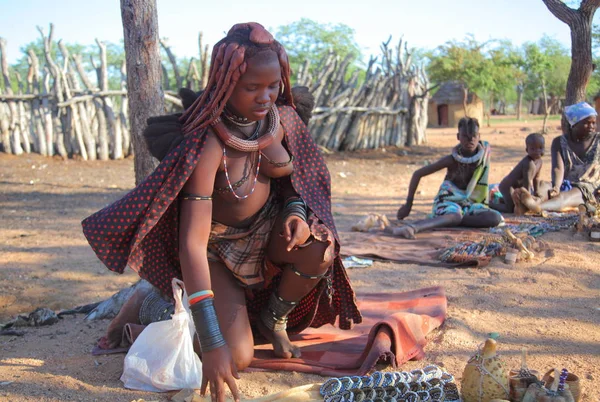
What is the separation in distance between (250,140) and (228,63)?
0.37 m

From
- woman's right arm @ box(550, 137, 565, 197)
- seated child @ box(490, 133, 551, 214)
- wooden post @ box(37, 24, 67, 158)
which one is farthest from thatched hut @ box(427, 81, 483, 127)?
seated child @ box(490, 133, 551, 214)

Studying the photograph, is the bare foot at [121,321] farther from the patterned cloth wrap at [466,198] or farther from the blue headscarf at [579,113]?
the blue headscarf at [579,113]

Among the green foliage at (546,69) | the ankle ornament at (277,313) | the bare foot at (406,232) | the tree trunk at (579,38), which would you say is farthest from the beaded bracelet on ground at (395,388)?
the green foliage at (546,69)

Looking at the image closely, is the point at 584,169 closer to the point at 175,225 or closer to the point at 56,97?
the point at 175,225

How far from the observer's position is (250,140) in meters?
2.58

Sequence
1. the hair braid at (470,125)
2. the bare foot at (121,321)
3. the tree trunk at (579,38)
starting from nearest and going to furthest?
the bare foot at (121,321) < the hair braid at (470,125) < the tree trunk at (579,38)

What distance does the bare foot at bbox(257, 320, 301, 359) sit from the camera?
287 cm

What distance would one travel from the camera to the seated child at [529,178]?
20.7ft

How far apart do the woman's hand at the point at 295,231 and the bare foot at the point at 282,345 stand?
1.71 feet

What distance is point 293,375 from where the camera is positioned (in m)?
2.73

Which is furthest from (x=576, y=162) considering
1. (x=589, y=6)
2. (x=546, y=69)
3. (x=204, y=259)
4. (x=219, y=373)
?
(x=546, y=69)

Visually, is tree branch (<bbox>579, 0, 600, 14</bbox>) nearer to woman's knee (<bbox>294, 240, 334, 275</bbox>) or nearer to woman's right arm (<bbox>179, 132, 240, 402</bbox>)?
woman's knee (<bbox>294, 240, 334, 275</bbox>)

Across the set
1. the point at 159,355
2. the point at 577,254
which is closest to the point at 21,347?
the point at 159,355

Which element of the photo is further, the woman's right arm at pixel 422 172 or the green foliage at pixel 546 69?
the green foliage at pixel 546 69
